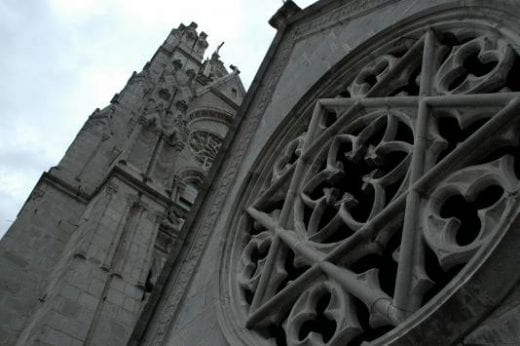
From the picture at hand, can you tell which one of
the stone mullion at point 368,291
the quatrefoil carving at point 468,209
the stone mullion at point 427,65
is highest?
the stone mullion at point 427,65

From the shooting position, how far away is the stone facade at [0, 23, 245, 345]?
12391 mm

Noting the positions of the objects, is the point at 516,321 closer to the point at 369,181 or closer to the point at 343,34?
the point at 369,181

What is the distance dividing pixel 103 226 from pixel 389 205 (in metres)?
10.6

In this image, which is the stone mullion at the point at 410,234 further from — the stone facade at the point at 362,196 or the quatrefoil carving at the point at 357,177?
the quatrefoil carving at the point at 357,177

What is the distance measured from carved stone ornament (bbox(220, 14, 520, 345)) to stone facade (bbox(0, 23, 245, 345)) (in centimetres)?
245

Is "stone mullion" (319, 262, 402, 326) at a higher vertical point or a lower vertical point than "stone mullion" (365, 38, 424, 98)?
lower

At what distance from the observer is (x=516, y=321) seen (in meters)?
3.33

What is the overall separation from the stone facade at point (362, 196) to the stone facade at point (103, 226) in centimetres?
84

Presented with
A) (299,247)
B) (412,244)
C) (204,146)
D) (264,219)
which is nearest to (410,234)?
(412,244)

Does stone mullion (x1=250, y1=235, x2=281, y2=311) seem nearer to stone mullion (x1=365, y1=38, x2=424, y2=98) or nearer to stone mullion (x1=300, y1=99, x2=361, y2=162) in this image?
stone mullion (x1=300, y1=99, x2=361, y2=162)

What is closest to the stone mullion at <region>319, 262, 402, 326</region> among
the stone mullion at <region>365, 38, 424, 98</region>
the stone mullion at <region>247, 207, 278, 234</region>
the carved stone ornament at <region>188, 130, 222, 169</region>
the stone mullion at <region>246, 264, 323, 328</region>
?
the stone mullion at <region>246, 264, 323, 328</region>

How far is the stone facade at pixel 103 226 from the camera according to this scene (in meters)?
12.4

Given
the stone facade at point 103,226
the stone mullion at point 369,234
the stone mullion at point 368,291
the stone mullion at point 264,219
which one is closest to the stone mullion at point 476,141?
the stone mullion at point 369,234

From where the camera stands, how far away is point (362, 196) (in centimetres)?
567
